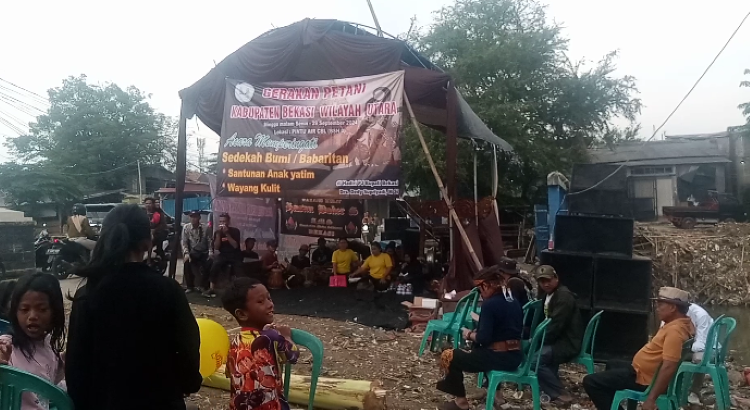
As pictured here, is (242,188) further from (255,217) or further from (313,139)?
(255,217)

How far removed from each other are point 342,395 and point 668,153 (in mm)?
33563

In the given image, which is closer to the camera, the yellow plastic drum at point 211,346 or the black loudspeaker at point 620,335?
the yellow plastic drum at point 211,346

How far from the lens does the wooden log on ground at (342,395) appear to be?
4645 mm

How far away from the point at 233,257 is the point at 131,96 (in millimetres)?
30744

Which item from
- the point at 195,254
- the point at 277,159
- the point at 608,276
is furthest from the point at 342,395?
the point at 195,254

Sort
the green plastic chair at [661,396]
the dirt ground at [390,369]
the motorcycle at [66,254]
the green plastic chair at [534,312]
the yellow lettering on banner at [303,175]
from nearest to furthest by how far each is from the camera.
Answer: the green plastic chair at [661,396], the dirt ground at [390,369], the green plastic chair at [534,312], the yellow lettering on banner at [303,175], the motorcycle at [66,254]

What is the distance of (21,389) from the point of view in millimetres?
2305

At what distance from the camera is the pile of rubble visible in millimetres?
14312

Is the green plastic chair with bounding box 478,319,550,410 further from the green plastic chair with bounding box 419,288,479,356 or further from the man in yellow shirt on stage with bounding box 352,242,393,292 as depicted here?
the man in yellow shirt on stage with bounding box 352,242,393,292

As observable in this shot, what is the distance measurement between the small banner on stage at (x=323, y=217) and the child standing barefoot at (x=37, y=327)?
9.77m

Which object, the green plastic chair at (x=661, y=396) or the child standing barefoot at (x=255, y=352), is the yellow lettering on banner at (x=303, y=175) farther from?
the child standing barefoot at (x=255, y=352)

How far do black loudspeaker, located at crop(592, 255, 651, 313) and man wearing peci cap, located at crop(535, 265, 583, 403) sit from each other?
1708 millimetres

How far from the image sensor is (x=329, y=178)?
391 inches

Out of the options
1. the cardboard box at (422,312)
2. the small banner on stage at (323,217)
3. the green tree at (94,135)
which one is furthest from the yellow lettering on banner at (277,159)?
the green tree at (94,135)
